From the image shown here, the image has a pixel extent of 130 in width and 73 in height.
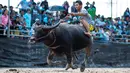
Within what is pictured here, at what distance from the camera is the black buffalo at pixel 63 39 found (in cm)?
1260

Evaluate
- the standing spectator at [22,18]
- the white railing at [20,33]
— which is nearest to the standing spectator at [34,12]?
the standing spectator at [22,18]

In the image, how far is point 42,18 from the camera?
20000mm

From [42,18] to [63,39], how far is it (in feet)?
23.6

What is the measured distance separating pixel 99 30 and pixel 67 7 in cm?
240

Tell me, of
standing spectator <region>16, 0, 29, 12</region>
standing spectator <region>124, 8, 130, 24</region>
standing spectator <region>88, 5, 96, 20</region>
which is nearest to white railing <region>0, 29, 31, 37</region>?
standing spectator <region>16, 0, 29, 12</region>

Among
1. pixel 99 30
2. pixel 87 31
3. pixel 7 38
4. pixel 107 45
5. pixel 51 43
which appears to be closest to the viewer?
pixel 51 43

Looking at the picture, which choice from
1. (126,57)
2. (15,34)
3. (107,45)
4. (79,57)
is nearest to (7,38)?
(15,34)

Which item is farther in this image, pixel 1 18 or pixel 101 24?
pixel 101 24

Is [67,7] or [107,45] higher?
[67,7]

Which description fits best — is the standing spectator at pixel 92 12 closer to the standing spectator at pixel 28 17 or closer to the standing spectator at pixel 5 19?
the standing spectator at pixel 28 17

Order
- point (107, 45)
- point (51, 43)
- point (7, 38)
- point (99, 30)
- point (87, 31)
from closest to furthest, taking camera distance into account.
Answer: point (51, 43)
point (87, 31)
point (7, 38)
point (107, 45)
point (99, 30)

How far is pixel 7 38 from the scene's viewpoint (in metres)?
17.1

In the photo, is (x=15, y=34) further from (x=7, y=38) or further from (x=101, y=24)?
(x=101, y=24)

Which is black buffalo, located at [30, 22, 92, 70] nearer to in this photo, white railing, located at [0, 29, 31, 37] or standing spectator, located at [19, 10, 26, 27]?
white railing, located at [0, 29, 31, 37]
